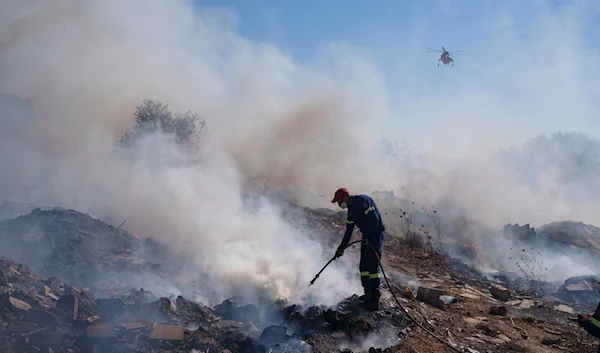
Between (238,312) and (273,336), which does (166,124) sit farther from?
(273,336)

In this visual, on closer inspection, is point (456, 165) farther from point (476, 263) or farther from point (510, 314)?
point (510, 314)

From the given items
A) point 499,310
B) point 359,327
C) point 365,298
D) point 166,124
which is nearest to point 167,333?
point 359,327

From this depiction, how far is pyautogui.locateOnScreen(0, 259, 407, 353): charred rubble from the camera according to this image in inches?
167

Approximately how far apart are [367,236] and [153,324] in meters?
3.14

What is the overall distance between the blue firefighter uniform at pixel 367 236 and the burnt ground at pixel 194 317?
412 mm

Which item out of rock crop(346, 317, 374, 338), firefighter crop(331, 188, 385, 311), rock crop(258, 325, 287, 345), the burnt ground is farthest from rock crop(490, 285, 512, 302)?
rock crop(258, 325, 287, 345)

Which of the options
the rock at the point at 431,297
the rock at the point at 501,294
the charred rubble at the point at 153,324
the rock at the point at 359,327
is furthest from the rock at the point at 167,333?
the rock at the point at 501,294

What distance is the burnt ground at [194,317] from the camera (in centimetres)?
436

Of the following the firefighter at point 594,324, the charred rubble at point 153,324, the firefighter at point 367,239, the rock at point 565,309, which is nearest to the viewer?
the firefighter at point 594,324

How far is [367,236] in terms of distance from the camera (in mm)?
5477

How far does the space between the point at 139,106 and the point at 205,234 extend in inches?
509

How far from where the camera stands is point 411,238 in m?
12.0

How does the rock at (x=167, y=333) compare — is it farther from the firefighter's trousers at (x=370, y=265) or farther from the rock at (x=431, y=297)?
the rock at (x=431, y=297)

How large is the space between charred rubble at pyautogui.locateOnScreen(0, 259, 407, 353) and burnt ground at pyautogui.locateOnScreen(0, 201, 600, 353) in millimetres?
13
